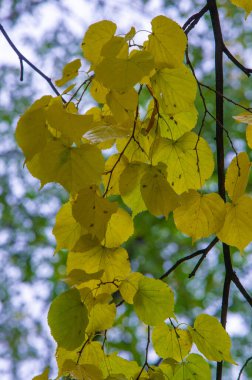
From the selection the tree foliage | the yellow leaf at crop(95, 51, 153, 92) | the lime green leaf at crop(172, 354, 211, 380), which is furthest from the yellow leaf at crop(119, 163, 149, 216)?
the lime green leaf at crop(172, 354, 211, 380)

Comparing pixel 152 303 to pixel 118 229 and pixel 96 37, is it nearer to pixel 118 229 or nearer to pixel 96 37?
pixel 118 229

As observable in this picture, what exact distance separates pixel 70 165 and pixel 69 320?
150 millimetres

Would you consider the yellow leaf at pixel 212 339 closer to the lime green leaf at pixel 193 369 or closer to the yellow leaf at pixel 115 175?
the lime green leaf at pixel 193 369

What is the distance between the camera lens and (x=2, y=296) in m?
3.10

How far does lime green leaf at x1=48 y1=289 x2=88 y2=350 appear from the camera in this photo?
0.53m

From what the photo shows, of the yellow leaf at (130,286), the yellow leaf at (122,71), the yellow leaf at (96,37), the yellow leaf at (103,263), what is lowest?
the yellow leaf at (130,286)

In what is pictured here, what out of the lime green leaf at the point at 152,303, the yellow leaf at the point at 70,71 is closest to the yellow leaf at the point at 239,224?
the lime green leaf at the point at 152,303

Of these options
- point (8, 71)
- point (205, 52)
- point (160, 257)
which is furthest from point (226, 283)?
point (8, 71)

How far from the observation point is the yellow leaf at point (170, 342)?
2.09 feet

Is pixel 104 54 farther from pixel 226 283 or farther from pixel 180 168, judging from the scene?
pixel 226 283

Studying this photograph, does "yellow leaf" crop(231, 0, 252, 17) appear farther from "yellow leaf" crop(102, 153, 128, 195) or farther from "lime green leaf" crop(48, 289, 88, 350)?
"lime green leaf" crop(48, 289, 88, 350)

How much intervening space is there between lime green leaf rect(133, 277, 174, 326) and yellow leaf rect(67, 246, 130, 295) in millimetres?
29

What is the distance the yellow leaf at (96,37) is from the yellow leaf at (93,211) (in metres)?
0.12

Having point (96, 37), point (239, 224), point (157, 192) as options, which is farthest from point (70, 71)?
point (239, 224)
